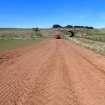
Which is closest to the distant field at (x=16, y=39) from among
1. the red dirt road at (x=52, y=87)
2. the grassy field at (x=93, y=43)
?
the grassy field at (x=93, y=43)

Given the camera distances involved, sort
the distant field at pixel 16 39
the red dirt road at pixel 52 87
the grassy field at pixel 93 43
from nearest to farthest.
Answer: the red dirt road at pixel 52 87 → the grassy field at pixel 93 43 → the distant field at pixel 16 39

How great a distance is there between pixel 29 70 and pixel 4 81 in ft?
8.92

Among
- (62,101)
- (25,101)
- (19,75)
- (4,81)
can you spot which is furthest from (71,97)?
(19,75)

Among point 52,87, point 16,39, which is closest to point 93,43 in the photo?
point 16,39

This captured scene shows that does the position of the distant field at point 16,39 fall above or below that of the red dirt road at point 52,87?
below

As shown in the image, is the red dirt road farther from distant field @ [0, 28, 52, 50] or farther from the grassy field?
distant field @ [0, 28, 52, 50]

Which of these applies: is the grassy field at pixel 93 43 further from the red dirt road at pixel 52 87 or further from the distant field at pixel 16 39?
the red dirt road at pixel 52 87

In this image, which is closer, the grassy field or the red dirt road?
the red dirt road

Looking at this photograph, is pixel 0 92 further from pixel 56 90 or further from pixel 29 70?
pixel 29 70

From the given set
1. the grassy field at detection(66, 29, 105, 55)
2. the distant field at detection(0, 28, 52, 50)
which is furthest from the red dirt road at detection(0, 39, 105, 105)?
the distant field at detection(0, 28, 52, 50)

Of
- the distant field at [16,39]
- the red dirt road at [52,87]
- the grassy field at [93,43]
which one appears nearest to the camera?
the red dirt road at [52,87]

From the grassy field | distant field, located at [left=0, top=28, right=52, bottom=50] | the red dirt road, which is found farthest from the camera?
distant field, located at [left=0, top=28, right=52, bottom=50]

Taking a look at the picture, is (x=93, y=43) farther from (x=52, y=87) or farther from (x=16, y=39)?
(x=52, y=87)

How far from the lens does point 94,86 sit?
339 inches
